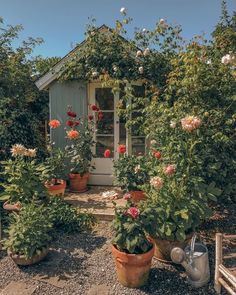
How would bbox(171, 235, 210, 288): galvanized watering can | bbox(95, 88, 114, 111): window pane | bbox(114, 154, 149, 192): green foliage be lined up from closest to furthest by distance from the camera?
bbox(171, 235, 210, 288): galvanized watering can → bbox(114, 154, 149, 192): green foliage → bbox(95, 88, 114, 111): window pane

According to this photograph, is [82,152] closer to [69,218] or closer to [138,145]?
[138,145]

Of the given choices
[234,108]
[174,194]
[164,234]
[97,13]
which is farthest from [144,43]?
[164,234]

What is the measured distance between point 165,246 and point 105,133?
3328 millimetres

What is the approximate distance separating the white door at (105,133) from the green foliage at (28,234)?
2.66m

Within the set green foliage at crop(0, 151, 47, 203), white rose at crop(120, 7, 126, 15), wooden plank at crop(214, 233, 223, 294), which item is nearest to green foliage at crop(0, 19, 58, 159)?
green foliage at crop(0, 151, 47, 203)

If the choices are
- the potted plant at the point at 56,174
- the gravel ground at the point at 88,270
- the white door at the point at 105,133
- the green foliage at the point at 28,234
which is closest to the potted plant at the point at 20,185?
the green foliage at the point at 28,234

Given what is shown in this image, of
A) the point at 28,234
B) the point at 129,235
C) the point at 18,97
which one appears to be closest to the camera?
the point at 129,235

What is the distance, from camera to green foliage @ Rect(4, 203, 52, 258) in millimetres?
3266

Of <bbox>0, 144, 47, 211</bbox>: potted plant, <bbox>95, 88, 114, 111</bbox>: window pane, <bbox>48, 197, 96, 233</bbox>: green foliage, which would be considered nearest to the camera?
<bbox>0, 144, 47, 211</bbox>: potted plant

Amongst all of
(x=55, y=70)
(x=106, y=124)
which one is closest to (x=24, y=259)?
(x=106, y=124)

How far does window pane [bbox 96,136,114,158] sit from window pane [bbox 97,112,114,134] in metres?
0.13

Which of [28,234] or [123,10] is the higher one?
[123,10]

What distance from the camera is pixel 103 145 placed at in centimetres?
616

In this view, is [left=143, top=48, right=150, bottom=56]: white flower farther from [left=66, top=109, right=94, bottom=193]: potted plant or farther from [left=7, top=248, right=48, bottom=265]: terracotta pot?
[left=7, top=248, right=48, bottom=265]: terracotta pot
